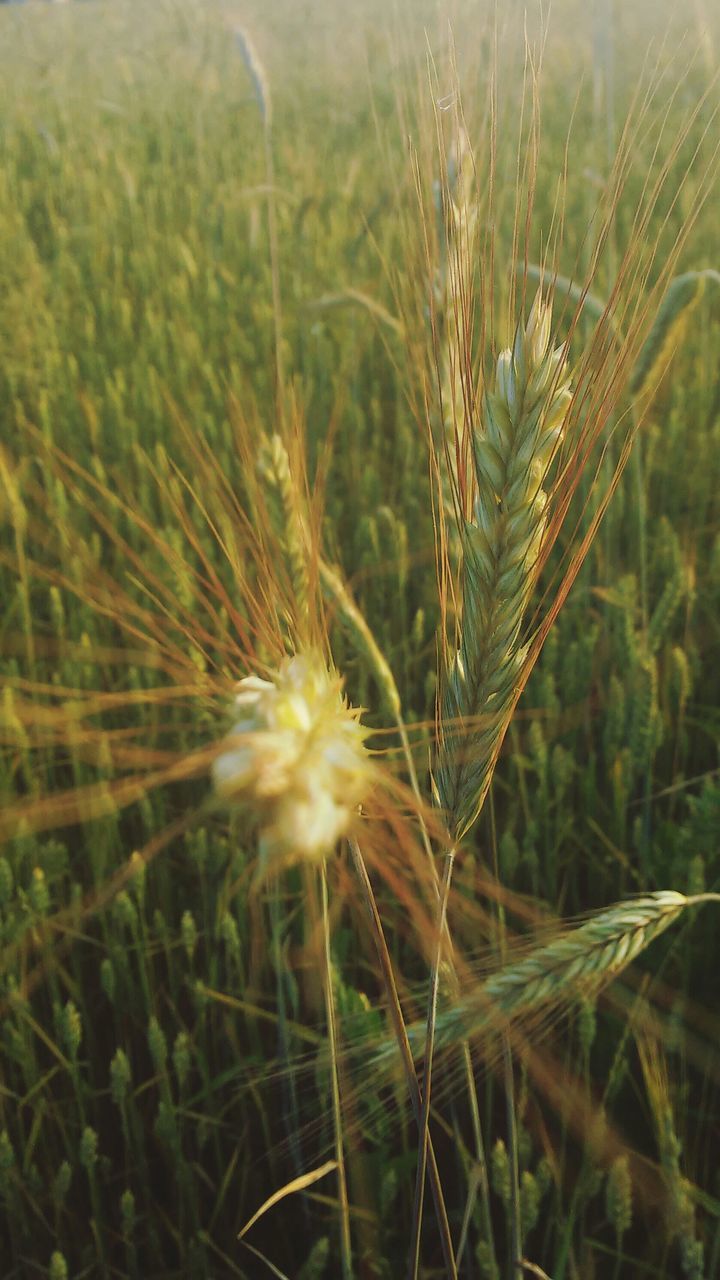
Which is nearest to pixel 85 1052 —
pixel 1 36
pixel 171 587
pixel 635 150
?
pixel 171 587

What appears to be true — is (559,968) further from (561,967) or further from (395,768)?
(395,768)

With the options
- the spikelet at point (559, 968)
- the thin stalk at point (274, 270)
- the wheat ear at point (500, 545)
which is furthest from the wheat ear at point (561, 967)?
the thin stalk at point (274, 270)

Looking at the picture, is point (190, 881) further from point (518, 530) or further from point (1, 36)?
point (1, 36)

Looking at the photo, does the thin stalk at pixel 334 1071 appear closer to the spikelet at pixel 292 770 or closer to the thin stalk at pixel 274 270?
the spikelet at pixel 292 770

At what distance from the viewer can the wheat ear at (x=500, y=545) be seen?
458mm

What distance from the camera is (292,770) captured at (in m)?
0.34

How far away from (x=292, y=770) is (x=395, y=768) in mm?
347

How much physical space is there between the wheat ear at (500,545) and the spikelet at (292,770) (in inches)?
3.6

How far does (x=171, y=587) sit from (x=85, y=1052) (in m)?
0.51

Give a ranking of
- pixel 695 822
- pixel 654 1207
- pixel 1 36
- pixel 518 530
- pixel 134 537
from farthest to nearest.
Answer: pixel 1 36, pixel 134 537, pixel 695 822, pixel 654 1207, pixel 518 530

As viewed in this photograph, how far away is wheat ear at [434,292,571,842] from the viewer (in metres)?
0.46

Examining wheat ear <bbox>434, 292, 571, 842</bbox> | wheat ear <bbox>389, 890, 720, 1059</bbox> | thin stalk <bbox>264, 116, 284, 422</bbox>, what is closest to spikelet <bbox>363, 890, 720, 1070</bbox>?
wheat ear <bbox>389, 890, 720, 1059</bbox>

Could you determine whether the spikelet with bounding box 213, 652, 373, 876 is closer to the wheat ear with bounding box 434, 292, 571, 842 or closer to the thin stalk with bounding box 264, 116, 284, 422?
the wheat ear with bounding box 434, 292, 571, 842

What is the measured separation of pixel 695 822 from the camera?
973 mm
